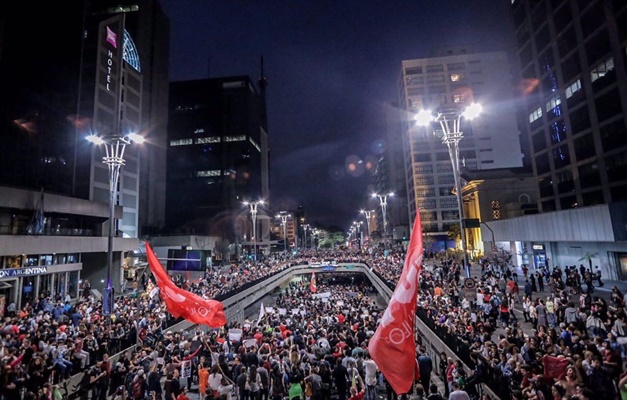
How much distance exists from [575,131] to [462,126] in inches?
1887

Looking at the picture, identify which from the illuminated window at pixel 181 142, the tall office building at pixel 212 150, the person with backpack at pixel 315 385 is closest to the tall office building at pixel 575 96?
the person with backpack at pixel 315 385

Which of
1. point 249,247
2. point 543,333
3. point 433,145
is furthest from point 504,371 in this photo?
point 249,247

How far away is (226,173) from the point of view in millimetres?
122062

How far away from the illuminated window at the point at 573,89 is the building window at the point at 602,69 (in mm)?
2248

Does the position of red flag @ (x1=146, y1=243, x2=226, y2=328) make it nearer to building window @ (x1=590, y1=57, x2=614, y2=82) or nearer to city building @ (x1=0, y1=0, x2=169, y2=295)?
city building @ (x1=0, y1=0, x2=169, y2=295)

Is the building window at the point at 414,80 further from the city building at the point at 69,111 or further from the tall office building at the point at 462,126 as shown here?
the city building at the point at 69,111

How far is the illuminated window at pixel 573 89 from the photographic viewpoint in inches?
1694

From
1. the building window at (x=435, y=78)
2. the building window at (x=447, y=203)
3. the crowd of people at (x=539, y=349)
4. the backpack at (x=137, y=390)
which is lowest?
the backpack at (x=137, y=390)

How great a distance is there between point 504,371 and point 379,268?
123 feet

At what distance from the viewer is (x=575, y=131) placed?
1731 inches

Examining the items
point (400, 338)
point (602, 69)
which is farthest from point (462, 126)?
point (400, 338)

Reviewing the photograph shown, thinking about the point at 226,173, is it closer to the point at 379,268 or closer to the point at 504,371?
the point at 379,268

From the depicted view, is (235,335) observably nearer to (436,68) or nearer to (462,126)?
(462,126)

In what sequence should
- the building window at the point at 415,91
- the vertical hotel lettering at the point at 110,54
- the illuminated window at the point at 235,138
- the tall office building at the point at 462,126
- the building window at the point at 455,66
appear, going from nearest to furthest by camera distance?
the vertical hotel lettering at the point at 110,54 → the tall office building at the point at 462,126 → the building window at the point at 415,91 → the building window at the point at 455,66 → the illuminated window at the point at 235,138
